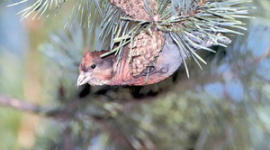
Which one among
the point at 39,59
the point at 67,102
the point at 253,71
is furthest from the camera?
the point at 39,59

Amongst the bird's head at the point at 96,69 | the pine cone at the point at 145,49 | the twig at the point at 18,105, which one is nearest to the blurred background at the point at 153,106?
the twig at the point at 18,105

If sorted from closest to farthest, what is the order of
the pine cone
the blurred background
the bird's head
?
1. the pine cone
2. the bird's head
3. the blurred background

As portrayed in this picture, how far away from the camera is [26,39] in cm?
128

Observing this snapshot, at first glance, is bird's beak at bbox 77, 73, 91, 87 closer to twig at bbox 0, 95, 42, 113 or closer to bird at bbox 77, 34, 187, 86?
bird at bbox 77, 34, 187, 86

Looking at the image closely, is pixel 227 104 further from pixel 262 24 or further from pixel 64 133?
pixel 64 133

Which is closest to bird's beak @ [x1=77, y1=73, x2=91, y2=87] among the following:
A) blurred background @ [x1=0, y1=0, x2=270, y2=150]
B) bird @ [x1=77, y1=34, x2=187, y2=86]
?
bird @ [x1=77, y1=34, x2=187, y2=86]

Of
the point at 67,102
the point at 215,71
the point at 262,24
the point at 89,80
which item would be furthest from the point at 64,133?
the point at 262,24

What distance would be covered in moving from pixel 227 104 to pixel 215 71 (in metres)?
0.08

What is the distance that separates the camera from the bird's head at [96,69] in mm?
804

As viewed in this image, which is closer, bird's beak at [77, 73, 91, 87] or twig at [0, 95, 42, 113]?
bird's beak at [77, 73, 91, 87]

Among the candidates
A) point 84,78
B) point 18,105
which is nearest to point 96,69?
point 84,78

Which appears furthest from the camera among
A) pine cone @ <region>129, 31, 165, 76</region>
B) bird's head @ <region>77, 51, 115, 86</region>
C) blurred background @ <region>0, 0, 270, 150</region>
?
blurred background @ <region>0, 0, 270, 150</region>

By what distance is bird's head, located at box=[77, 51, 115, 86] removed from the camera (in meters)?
0.80

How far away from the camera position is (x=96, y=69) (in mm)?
822
